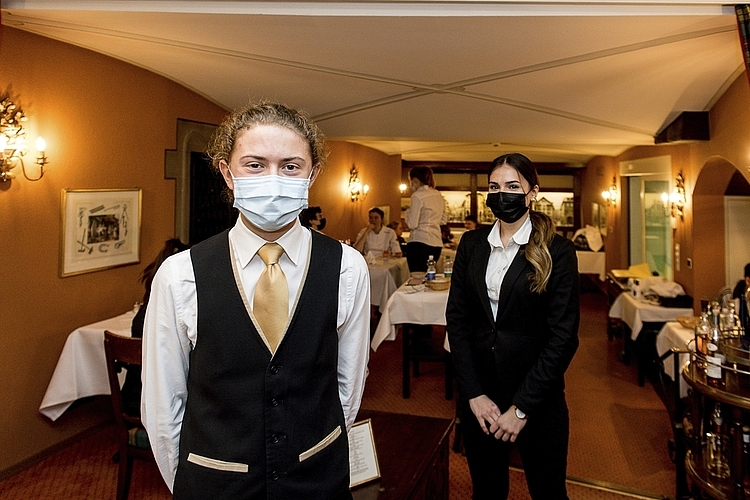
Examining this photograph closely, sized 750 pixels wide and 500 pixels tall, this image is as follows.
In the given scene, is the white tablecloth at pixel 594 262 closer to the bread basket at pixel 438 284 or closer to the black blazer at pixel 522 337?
the bread basket at pixel 438 284

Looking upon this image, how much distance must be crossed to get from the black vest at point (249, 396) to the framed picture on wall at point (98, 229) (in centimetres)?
268

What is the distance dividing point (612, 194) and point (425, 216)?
3.95m

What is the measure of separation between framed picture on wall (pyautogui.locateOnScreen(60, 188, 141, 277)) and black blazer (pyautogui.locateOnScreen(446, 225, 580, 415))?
2574 mm

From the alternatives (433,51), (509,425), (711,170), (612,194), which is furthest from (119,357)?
(612,194)

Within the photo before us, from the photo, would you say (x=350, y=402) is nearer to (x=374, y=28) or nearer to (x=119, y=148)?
(x=374, y=28)

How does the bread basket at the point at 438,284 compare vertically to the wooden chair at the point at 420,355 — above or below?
above

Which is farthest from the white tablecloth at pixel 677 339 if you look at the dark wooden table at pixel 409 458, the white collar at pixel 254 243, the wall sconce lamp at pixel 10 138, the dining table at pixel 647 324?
the wall sconce lamp at pixel 10 138

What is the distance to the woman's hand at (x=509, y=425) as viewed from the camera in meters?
1.84

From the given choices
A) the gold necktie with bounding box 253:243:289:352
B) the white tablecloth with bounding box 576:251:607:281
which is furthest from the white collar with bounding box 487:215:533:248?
the white tablecloth with bounding box 576:251:607:281

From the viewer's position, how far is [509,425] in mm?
1843

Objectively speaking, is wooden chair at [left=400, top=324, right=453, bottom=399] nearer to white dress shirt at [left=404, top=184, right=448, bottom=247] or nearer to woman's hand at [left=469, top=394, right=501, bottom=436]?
white dress shirt at [left=404, top=184, right=448, bottom=247]

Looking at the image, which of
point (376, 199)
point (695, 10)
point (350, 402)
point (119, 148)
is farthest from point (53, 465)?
point (376, 199)

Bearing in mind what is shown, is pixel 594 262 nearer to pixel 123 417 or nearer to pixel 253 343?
pixel 123 417

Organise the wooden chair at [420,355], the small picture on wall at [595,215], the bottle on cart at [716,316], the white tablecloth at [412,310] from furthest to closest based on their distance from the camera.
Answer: the small picture on wall at [595,215]
the wooden chair at [420,355]
the white tablecloth at [412,310]
the bottle on cart at [716,316]
